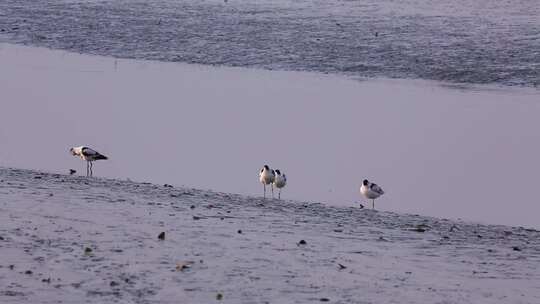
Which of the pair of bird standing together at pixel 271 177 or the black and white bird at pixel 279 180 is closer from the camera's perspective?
the pair of bird standing together at pixel 271 177

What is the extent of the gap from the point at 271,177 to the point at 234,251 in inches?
182

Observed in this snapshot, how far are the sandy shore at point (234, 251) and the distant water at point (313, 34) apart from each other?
14550 mm

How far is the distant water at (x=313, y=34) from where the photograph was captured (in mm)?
31375

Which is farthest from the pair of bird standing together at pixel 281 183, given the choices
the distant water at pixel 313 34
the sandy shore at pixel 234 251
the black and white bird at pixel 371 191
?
the distant water at pixel 313 34

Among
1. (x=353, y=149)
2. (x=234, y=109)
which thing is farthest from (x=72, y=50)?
(x=353, y=149)

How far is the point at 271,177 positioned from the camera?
1811 cm

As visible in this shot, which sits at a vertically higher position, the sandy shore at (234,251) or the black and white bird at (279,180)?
the black and white bird at (279,180)

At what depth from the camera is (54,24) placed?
129ft

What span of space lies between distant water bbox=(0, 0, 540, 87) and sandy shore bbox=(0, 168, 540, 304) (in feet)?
47.7

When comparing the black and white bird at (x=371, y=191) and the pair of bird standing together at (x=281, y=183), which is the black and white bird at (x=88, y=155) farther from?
the black and white bird at (x=371, y=191)

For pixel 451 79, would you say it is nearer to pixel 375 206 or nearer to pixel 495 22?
pixel 495 22

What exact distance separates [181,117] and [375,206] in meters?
7.62

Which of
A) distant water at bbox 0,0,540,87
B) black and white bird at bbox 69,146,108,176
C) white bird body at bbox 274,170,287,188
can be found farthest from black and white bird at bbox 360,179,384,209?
distant water at bbox 0,0,540,87

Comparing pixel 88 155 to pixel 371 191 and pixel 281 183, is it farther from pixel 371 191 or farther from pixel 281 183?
pixel 371 191
